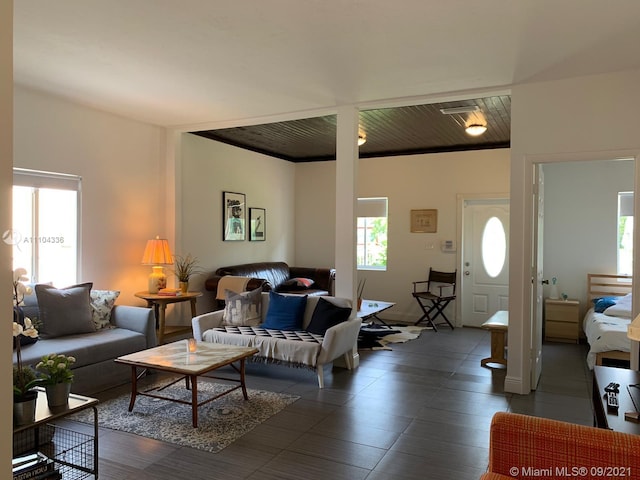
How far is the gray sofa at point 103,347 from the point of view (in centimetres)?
388

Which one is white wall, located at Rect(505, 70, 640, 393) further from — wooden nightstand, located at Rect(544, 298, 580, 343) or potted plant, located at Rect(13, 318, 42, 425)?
potted plant, located at Rect(13, 318, 42, 425)

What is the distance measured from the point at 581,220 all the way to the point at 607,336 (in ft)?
7.39

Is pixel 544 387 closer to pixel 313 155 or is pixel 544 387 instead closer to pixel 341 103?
pixel 341 103

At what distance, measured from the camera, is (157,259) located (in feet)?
18.2

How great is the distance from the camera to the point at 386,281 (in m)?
8.10

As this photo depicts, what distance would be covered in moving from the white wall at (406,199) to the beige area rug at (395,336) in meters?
0.65

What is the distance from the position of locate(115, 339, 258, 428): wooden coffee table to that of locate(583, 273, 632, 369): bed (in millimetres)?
3638

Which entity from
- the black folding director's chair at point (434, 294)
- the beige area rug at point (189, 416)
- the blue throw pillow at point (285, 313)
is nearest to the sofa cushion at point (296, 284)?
the black folding director's chair at point (434, 294)

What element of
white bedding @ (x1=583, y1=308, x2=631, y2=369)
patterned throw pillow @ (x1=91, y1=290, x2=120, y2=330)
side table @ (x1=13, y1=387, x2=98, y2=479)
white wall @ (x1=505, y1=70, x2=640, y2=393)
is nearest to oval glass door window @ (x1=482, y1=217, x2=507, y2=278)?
white bedding @ (x1=583, y1=308, x2=631, y2=369)

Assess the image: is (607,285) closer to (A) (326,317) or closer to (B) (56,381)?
(A) (326,317)

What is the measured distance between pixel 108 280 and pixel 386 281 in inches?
176

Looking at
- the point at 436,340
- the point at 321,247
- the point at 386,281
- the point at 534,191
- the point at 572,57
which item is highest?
the point at 572,57

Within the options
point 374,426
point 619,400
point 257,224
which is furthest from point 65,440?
point 257,224

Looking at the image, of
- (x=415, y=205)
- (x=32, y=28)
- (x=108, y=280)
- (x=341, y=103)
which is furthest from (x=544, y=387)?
(x=32, y=28)
